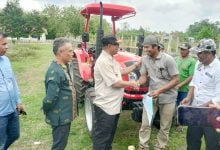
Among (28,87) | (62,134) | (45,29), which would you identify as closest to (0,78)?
(62,134)

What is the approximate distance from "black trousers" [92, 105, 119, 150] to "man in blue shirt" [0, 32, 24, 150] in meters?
1.08

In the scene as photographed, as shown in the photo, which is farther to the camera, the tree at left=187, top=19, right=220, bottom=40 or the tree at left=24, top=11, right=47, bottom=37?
the tree at left=24, top=11, right=47, bottom=37

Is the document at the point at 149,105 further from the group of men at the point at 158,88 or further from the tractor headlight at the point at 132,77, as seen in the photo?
the tractor headlight at the point at 132,77

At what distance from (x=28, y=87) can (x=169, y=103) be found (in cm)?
674

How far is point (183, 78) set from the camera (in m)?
5.33

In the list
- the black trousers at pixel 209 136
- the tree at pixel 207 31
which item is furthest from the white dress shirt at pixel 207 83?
the tree at pixel 207 31

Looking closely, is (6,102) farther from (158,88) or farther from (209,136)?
(209,136)

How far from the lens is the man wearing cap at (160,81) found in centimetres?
411

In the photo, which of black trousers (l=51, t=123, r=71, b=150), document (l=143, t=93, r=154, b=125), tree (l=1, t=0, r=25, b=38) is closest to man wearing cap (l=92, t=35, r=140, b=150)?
document (l=143, t=93, r=154, b=125)

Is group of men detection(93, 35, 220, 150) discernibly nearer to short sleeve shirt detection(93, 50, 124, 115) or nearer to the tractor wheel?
short sleeve shirt detection(93, 50, 124, 115)

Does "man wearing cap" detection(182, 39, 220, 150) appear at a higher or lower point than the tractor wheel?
higher

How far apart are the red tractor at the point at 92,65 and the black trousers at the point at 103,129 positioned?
0.77 meters

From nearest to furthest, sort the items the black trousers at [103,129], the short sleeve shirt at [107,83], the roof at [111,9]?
1. the short sleeve shirt at [107,83]
2. the black trousers at [103,129]
3. the roof at [111,9]

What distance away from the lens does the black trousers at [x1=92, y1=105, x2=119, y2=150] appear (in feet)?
12.8
